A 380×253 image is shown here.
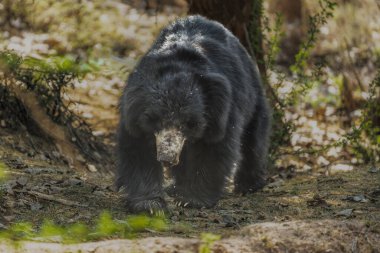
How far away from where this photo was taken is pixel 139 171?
5426 mm

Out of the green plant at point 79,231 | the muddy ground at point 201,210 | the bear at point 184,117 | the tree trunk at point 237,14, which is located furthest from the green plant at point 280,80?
the green plant at point 79,231

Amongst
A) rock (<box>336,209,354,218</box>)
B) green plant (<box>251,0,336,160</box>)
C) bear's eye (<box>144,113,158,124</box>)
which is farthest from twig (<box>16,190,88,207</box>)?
green plant (<box>251,0,336,160</box>)

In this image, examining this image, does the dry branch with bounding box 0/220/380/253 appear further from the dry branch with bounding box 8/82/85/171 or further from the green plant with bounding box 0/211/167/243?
the dry branch with bounding box 8/82/85/171

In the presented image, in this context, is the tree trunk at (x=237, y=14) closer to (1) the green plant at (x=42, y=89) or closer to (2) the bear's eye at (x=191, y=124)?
(1) the green plant at (x=42, y=89)

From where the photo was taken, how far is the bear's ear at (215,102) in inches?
206

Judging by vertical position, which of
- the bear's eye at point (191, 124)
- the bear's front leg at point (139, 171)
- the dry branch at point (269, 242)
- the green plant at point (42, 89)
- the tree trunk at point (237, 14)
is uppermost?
the tree trunk at point (237, 14)

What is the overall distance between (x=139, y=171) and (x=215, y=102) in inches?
28.7

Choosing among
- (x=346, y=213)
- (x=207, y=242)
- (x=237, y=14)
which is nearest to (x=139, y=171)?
(x=346, y=213)

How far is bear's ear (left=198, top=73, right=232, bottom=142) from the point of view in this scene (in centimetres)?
523

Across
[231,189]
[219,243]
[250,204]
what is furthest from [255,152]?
[219,243]

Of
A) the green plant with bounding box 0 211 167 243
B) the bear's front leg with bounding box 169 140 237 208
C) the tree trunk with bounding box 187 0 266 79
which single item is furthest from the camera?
the tree trunk with bounding box 187 0 266 79

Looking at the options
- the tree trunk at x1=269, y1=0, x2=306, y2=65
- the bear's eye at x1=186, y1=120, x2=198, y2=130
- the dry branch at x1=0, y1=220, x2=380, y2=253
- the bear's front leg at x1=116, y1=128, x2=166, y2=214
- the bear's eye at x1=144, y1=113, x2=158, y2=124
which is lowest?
the dry branch at x1=0, y1=220, x2=380, y2=253

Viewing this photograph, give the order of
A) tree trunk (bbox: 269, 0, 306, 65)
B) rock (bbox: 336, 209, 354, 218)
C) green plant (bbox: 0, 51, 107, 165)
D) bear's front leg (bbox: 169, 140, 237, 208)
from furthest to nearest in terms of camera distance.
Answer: tree trunk (bbox: 269, 0, 306, 65) → green plant (bbox: 0, 51, 107, 165) → bear's front leg (bbox: 169, 140, 237, 208) → rock (bbox: 336, 209, 354, 218)

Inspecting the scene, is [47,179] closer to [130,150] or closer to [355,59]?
[130,150]
